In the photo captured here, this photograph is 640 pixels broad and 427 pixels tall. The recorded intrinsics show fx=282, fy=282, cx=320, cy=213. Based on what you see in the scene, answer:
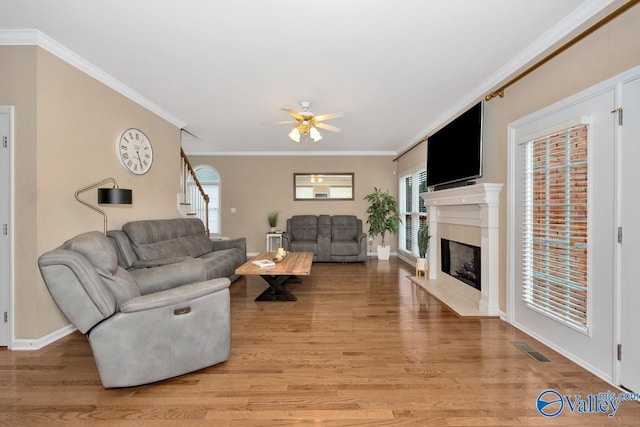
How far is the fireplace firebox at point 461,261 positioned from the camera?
3.42 metres

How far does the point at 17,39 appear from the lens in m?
2.39

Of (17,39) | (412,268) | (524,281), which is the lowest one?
(412,268)

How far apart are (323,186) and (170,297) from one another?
5587 mm

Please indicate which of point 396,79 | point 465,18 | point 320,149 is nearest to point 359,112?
point 396,79

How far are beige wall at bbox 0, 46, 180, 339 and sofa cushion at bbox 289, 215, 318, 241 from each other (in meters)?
4.01

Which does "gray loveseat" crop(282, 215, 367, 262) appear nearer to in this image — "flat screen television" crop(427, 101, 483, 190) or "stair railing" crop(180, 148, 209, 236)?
"stair railing" crop(180, 148, 209, 236)

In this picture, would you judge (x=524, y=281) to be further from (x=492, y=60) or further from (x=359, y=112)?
(x=359, y=112)

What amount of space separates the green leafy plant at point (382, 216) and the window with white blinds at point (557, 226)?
4032mm

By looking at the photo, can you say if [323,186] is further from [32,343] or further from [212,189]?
[32,343]

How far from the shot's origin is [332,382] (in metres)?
1.92

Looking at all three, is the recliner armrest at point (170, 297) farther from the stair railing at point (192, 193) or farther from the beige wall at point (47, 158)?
the stair railing at point (192, 193)

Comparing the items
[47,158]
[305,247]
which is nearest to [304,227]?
[305,247]

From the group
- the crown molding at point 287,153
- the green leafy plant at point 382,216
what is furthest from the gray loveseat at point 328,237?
the crown molding at point 287,153

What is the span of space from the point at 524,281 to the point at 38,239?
4.37 metres
